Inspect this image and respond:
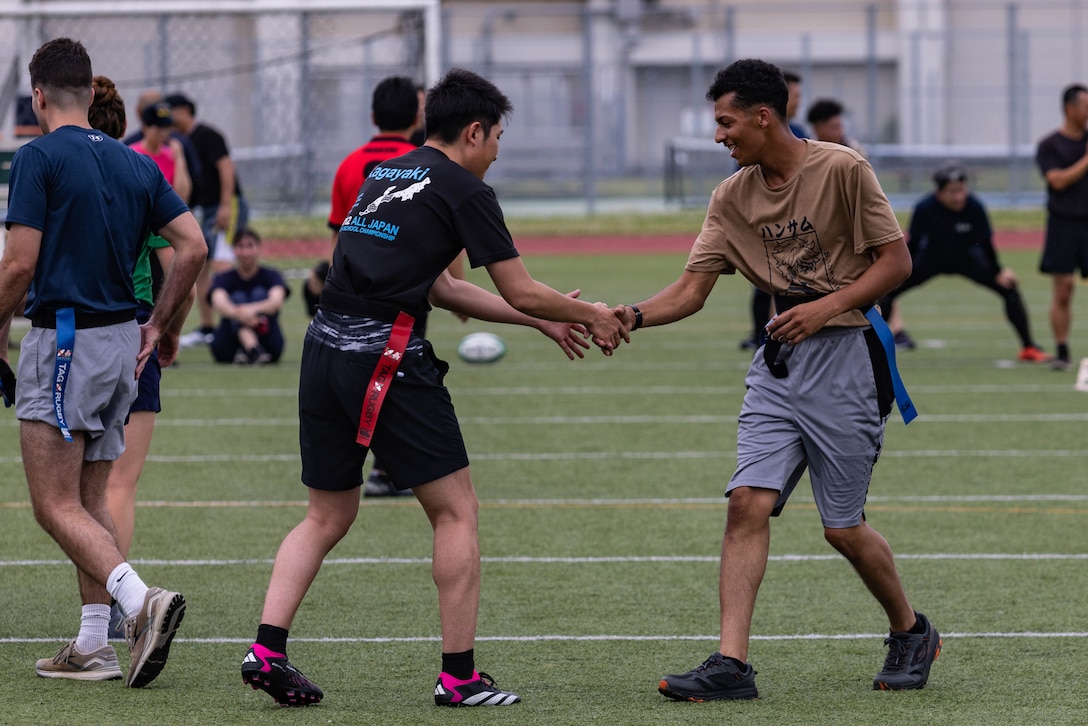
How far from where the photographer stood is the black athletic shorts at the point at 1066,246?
13664 millimetres

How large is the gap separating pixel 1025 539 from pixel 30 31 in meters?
15.1

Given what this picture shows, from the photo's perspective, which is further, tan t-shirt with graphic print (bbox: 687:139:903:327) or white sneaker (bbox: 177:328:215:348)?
white sneaker (bbox: 177:328:215:348)

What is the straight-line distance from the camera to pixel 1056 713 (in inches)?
198

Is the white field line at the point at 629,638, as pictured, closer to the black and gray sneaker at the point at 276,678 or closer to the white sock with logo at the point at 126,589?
the white sock with logo at the point at 126,589


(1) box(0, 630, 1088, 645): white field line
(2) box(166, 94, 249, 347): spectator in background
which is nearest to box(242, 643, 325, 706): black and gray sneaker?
(1) box(0, 630, 1088, 645): white field line

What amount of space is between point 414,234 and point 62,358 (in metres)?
1.27

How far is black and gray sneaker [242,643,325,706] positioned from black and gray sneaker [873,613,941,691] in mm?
1909

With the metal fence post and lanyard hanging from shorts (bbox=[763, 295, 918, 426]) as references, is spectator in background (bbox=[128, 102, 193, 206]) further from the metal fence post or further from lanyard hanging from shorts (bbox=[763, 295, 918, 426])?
the metal fence post

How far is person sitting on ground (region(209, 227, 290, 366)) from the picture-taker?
14273 mm

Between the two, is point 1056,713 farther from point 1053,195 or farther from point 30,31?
point 30,31

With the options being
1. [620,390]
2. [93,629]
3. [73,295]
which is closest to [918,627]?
[93,629]

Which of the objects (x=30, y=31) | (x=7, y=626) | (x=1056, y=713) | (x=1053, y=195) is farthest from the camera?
(x=30, y=31)

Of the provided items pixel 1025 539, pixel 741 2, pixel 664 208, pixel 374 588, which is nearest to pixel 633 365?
pixel 1025 539

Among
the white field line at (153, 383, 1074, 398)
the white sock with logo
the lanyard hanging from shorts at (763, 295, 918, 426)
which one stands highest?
the lanyard hanging from shorts at (763, 295, 918, 426)
